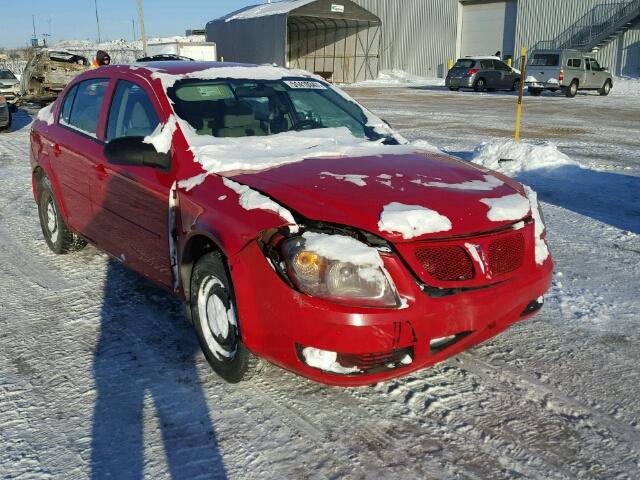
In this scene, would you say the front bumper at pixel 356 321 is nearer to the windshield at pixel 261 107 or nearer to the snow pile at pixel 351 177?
the snow pile at pixel 351 177

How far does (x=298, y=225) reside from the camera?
2812 millimetres

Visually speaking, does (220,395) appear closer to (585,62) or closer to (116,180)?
(116,180)

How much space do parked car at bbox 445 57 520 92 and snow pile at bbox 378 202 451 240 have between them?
28337mm

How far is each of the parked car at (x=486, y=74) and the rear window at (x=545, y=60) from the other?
195 centimetres

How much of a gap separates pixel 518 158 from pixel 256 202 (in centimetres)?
697

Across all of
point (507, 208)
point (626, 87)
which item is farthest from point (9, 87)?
point (626, 87)

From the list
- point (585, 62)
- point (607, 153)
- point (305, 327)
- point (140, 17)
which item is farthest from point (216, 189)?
point (140, 17)

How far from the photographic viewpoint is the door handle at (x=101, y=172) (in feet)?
13.6

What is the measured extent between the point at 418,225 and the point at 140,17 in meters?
38.1

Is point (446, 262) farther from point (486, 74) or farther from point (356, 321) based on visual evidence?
point (486, 74)

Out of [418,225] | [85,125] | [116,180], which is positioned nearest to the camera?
[418,225]

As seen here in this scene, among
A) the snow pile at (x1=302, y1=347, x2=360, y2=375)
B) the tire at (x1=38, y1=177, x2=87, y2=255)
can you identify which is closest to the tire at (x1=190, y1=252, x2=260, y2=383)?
the snow pile at (x1=302, y1=347, x2=360, y2=375)

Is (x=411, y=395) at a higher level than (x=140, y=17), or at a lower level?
lower

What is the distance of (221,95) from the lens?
13.4 feet
